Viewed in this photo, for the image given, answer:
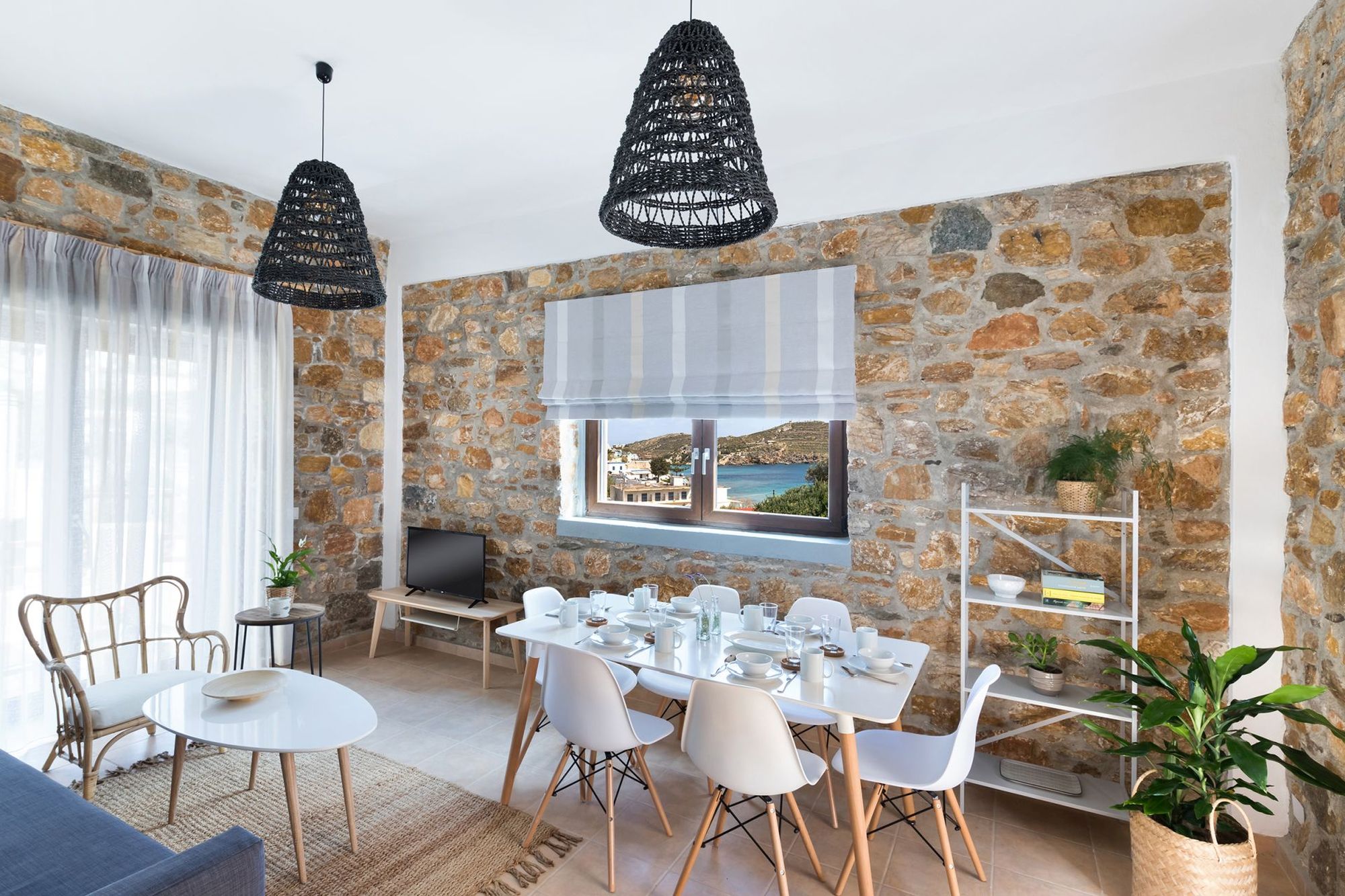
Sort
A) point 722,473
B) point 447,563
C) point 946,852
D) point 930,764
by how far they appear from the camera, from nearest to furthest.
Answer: point 946,852 < point 930,764 < point 722,473 < point 447,563

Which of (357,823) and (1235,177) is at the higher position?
(1235,177)

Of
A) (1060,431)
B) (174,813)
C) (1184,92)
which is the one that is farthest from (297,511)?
(1184,92)

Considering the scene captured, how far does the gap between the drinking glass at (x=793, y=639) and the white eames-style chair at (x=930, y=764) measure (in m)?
0.36

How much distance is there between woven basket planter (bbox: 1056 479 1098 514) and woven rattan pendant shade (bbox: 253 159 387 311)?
271cm

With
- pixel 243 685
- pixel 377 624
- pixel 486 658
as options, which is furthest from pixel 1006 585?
pixel 377 624

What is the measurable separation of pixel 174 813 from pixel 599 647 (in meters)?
1.73

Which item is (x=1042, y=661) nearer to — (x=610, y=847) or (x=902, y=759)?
(x=902, y=759)

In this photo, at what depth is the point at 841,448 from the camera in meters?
3.38

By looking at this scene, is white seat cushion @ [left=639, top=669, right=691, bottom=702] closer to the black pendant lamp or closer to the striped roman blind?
the striped roman blind

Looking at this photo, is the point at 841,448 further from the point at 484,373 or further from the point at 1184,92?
the point at 484,373

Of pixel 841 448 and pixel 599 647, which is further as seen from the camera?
pixel 841 448

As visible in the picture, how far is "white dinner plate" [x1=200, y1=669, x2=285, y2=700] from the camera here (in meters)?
2.31

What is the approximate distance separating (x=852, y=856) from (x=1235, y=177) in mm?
2823

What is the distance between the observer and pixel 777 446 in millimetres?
3576
